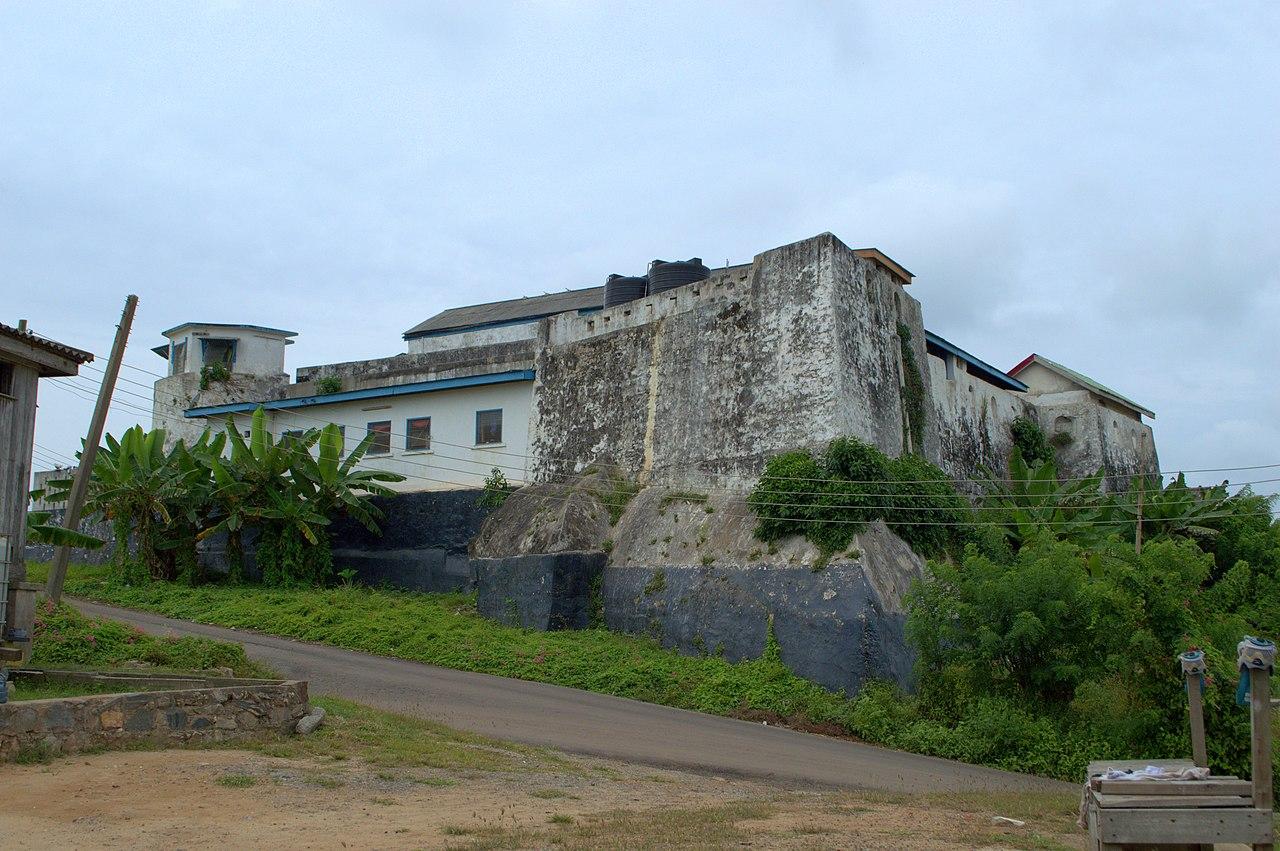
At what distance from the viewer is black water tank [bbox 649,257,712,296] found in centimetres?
2886

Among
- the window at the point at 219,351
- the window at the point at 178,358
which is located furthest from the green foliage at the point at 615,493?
the window at the point at 178,358

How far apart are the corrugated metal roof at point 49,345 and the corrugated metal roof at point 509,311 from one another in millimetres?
20172

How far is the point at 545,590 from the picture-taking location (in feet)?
78.6

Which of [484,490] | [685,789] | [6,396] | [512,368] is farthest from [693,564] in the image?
[6,396]

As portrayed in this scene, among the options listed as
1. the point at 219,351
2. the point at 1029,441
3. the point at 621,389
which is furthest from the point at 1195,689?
the point at 219,351

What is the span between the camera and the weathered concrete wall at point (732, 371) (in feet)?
78.0

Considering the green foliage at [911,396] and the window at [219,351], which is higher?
the window at [219,351]

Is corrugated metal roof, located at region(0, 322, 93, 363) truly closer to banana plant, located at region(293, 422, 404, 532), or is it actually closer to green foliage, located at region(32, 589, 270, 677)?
green foliage, located at region(32, 589, 270, 677)

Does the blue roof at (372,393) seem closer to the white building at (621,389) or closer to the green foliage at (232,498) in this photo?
the white building at (621,389)

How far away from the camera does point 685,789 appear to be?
1262 cm

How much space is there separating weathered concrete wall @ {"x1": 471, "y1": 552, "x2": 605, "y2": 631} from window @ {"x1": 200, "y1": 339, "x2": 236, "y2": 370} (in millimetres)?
13243

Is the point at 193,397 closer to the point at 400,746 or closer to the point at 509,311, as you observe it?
the point at 509,311

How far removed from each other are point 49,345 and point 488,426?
Result: 13.9 meters

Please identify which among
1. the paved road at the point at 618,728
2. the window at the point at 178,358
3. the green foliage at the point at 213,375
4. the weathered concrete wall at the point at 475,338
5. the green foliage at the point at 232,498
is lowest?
the paved road at the point at 618,728
